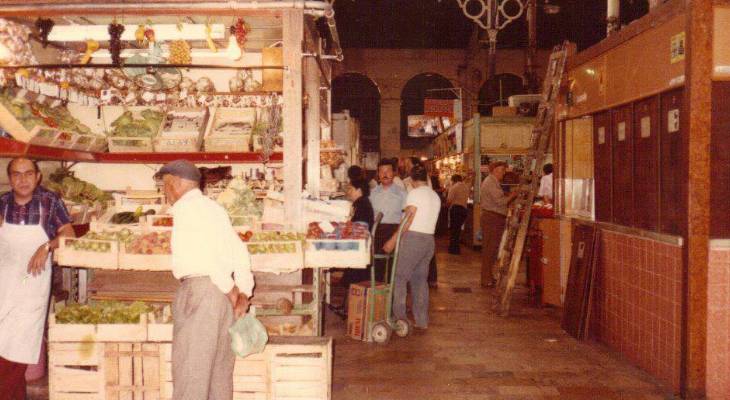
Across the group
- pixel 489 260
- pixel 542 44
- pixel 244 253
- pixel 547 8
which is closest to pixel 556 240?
pixel 489 260

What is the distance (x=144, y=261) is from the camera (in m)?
4.56

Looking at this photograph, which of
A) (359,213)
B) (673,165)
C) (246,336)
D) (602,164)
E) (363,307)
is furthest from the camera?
(359,213)

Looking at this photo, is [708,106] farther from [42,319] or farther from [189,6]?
[42,319]

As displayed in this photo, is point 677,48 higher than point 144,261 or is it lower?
higher

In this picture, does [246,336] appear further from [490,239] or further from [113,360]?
[490,239]

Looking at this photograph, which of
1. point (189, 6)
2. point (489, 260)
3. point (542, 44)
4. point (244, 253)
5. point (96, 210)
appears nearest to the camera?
point (244, 253)

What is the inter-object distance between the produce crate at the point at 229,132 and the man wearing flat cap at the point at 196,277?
342 centimetres

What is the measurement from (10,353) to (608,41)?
18.7 feet

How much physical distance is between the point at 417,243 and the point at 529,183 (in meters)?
1.97

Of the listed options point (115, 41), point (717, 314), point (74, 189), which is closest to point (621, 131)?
point (717, 314)

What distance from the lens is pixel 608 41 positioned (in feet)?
19.9

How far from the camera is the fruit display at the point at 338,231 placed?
486cm

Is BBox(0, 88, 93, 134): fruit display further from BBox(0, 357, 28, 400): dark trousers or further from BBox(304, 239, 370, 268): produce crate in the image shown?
BBox(304, 239, 370, 268): produce crate

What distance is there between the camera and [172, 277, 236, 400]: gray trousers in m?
3.57
